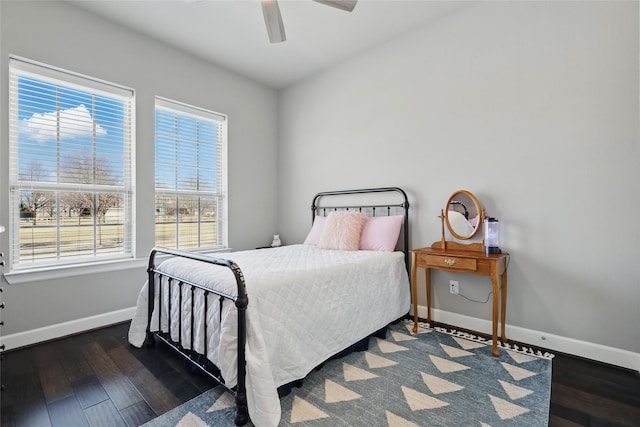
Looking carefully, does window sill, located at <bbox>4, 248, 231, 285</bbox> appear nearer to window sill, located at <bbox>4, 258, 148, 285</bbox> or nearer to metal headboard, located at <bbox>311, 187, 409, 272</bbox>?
window sill, located at <bbox>4, 258, 148, 285</bbox>

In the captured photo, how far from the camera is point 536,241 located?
226 centimetres

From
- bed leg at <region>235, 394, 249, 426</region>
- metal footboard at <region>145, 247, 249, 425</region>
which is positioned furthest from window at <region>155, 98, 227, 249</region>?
bed leg at <region>235, 394, 249, 426</region>

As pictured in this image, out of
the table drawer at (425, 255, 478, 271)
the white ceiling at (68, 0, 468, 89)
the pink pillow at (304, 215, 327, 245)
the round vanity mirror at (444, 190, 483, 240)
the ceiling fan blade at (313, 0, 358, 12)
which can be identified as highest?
the white ceiling at (68, 0, 468, 89)

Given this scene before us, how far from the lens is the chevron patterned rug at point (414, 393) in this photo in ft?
4.82

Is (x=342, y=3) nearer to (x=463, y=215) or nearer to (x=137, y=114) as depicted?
(x=463, y=215)

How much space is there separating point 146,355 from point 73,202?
4.89 ft

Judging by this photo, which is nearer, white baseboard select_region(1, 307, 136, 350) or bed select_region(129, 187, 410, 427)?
bed select_region(129, 187, 410, 427)

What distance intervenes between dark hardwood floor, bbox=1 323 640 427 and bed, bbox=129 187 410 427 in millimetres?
157

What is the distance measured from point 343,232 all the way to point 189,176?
73.5 inches

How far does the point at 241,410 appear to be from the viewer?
→ 145cm

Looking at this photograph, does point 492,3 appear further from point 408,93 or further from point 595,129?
point 595,129

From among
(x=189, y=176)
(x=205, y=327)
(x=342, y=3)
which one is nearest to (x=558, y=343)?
(x=205, y=327)

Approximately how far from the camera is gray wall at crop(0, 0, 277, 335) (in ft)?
7.48

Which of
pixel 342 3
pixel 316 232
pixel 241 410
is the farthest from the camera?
pixel 316 232
